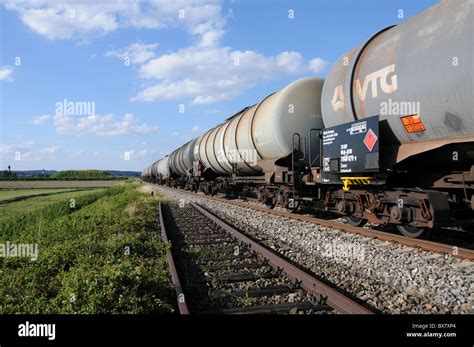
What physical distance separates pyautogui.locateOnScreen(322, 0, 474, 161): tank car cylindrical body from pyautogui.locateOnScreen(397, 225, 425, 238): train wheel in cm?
150

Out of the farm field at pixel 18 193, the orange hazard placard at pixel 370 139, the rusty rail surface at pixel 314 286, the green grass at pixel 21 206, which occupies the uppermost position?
the orange hazard placard at pixel 370 139

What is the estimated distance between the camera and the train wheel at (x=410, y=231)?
694cm

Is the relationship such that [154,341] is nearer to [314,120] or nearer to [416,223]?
[416,223]

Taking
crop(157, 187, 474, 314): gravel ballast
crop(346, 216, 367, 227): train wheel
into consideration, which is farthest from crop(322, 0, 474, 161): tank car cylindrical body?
crop(346, 216, 367, 227): train wheel

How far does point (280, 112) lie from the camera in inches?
435

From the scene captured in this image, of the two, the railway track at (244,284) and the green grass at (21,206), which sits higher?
the railway track at (244,284)

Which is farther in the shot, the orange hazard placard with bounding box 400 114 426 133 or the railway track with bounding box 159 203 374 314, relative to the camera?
the orange hazard placard with bounding box 400 114 426 133

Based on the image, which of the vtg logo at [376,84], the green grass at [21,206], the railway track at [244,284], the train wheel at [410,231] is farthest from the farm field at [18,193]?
the train wheel at [410,231]

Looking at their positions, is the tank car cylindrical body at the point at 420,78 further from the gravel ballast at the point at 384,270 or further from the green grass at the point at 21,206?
the green grass at the point at 21,206

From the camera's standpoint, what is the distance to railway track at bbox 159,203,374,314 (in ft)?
13.1

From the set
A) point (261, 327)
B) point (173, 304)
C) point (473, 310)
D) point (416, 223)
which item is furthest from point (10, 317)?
point (416, 223)

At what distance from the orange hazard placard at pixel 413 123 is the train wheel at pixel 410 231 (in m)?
1.92

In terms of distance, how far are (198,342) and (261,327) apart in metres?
0.56

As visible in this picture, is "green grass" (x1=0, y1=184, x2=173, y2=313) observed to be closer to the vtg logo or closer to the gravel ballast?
the gravel ballast
